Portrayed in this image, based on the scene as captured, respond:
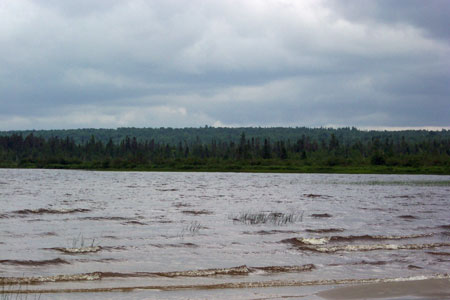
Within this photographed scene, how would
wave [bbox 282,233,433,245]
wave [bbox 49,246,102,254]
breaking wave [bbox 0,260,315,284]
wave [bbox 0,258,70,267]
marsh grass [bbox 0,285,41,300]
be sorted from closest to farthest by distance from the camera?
marsh grass [bbox 0,285,41,300]
breaking wave [bbox 0,260,315,284]
wave [bbox 0,258,70,267]
wave [bbox 49,246,102,254]
wave [bbox 282,233,433,245]

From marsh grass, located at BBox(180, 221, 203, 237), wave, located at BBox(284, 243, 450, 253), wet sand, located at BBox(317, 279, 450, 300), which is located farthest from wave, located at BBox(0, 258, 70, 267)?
wave, located at BBox(284, 243, 450, 253)

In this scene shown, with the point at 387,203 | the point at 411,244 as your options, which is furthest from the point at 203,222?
the point at 387,203

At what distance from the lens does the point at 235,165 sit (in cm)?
15700

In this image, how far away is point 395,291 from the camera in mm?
14570

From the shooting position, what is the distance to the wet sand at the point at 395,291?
1380cm

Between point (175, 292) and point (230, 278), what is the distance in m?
2.47

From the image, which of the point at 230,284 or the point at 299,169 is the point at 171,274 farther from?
the point at 299,169

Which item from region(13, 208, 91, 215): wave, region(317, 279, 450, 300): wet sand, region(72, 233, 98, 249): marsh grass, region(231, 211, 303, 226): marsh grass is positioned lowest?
region(13, 208, 91, 215): wave

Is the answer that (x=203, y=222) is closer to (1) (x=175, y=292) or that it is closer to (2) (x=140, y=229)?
(2) (x=140, y=229)

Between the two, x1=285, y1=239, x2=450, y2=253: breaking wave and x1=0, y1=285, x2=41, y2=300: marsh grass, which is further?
x1=285, y1=239, x2=450, y2=253: breaking wave

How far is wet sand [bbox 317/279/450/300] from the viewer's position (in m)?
13.8

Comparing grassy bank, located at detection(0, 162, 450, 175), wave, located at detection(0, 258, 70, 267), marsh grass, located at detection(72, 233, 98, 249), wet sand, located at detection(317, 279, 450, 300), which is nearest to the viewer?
wet sand, located at detection(317, 279, 450, 300)

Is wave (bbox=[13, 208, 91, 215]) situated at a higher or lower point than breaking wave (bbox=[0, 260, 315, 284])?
lower

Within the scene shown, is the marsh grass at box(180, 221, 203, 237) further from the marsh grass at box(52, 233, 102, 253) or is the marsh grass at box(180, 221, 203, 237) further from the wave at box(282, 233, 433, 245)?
the wave at box(282, 233, 433, 245)
